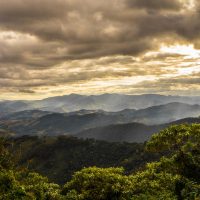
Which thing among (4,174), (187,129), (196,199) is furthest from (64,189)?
(196,199)

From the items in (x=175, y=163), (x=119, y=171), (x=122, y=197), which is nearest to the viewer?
(x=122, y=197)

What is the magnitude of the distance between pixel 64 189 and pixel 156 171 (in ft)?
59.4

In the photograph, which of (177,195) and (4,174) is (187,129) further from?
(4,174)

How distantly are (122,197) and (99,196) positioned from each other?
394cm

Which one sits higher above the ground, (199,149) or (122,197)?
(199,149)

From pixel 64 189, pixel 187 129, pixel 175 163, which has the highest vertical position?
pixel 187 129

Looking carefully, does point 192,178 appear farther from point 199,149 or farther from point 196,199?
point 196,199

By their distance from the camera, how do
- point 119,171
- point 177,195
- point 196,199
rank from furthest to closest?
point 119,171, point 177,195, point 196,199

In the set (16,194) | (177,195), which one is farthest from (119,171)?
(16,194)

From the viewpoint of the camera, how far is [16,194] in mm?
47750

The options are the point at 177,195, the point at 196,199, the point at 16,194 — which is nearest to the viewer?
the point at 196,199

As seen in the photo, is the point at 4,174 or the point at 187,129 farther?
the point at 187,129

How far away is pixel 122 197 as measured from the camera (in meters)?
54.9

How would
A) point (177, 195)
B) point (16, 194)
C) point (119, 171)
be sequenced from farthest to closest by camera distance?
point (119, 171) → point (177, 195) → point (16, 194)
